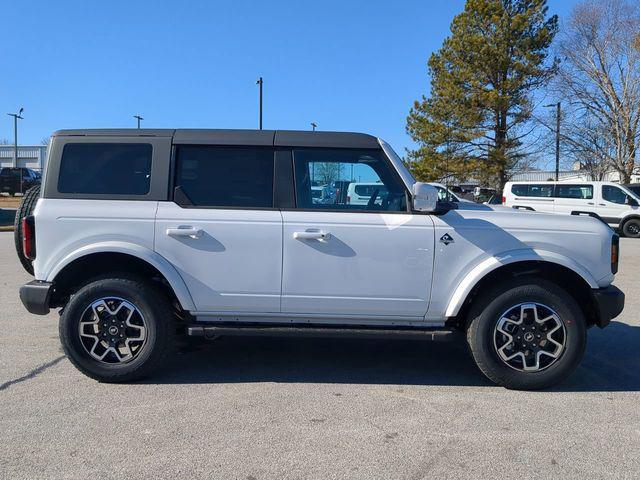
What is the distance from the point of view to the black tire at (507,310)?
4.27 meters

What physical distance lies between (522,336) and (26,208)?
4.37m

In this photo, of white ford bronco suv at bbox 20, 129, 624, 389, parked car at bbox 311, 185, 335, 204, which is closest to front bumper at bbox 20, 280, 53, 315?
white ford bronco suv at bbox 20, 129, 624, 389

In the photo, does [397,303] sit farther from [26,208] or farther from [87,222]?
[26,208]

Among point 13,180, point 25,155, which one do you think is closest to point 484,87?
point 13,180

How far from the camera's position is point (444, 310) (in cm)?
434

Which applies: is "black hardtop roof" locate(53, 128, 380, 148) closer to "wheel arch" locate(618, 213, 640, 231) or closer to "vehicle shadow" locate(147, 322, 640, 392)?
"vehicle shadow" locate(147, 322, 640, 392)

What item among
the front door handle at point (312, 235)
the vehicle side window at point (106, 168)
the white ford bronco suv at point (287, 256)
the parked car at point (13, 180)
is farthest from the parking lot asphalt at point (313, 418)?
the parked car at point (13, 180)

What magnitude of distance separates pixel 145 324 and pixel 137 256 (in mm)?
545

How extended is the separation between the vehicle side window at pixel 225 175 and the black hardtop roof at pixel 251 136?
2.5 inches

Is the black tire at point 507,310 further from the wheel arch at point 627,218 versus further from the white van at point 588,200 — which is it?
the wheel arch at point 627,218

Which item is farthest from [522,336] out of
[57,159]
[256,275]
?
[57,159]

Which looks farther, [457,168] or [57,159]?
[457,168]

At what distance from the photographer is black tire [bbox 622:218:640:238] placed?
19.3m

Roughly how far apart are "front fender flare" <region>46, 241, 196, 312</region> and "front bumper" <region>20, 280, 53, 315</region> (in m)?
0.09
